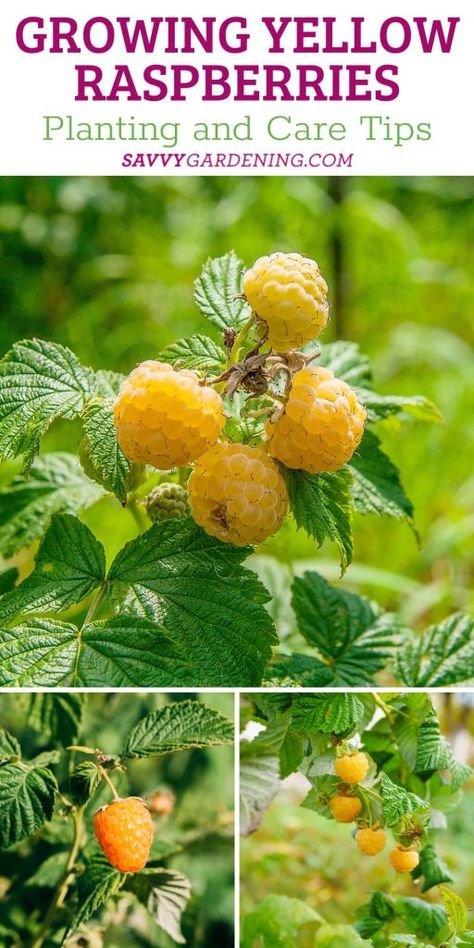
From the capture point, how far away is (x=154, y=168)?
1.45 meters

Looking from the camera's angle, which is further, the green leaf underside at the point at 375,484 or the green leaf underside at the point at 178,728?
the green leaf underside at the point at 375,484

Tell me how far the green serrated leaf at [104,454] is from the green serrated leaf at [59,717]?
0.20m

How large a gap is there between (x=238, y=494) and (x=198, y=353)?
0.16m

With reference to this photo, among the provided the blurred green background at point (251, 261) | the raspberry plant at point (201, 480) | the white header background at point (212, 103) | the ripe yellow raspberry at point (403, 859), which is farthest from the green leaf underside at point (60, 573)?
the blurred green background at point (251, 261)

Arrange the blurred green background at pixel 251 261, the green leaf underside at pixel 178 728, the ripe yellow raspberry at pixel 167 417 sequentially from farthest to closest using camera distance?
the blurred green background at pixel 251 261 → the green leaf underside at pixel 178 728 → the ripe yellow raspberry at pixel 167 417

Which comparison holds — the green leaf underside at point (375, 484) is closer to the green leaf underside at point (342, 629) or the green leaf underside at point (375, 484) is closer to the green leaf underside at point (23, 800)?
the green leaf underside at point (342, 629)

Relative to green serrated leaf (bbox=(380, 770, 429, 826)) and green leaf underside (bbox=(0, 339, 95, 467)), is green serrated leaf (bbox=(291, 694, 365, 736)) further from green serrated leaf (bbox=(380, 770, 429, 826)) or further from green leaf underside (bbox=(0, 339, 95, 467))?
green leaf underside (bbox=(0, 339, 95, 467))

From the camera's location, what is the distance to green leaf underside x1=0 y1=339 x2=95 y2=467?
889mm

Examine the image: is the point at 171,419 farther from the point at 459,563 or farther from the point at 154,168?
the point at 459,563

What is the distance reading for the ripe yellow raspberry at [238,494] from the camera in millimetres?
799

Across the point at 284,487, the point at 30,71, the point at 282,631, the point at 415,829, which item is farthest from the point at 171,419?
the point at 30,71

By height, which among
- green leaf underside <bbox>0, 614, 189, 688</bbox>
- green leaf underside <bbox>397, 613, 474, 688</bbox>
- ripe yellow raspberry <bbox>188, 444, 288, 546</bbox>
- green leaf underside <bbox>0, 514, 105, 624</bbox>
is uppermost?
ripe yellow raspberry <bbox>188, 444, 288, 546</bbox>

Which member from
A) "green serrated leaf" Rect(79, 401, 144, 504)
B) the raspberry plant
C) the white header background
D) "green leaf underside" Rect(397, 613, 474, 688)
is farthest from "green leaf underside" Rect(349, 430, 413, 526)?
the white header background

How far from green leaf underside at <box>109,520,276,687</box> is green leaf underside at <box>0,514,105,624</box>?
0.08ft
